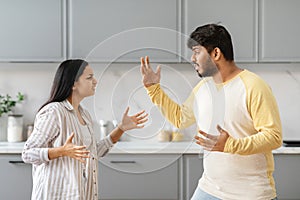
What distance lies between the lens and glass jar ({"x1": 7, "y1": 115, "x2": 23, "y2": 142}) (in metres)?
3.69

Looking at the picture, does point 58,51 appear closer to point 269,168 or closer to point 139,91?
point 139,91

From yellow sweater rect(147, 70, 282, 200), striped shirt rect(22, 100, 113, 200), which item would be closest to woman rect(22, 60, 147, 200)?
striped shirt rect(22, 100, 113, 200)

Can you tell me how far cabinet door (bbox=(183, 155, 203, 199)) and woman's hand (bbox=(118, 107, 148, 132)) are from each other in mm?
1391

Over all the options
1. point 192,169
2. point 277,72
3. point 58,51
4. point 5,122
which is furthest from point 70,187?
point 277,72

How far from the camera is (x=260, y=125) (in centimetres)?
196

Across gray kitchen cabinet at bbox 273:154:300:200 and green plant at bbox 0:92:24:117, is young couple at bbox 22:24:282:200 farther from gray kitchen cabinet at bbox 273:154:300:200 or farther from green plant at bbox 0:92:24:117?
green plant at bbox 0:92:24:117

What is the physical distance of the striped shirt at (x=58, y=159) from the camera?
214 centimetres

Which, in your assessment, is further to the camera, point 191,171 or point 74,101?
point 191,171

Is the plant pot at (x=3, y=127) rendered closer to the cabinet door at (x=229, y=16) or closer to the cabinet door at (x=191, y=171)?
the cabinet door at (x=191, y=171)

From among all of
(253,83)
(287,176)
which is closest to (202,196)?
→ (253,83)

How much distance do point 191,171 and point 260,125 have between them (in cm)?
149

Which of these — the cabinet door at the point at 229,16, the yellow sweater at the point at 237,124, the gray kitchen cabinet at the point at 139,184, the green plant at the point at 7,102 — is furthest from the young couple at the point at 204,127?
the green plant at the point at 7,102

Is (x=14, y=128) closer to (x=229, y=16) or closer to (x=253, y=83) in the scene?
(x=229, y=16)

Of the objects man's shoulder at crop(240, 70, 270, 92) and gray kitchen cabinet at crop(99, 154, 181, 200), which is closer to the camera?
man's shoulder at crop(240, 70, 270, 92)
